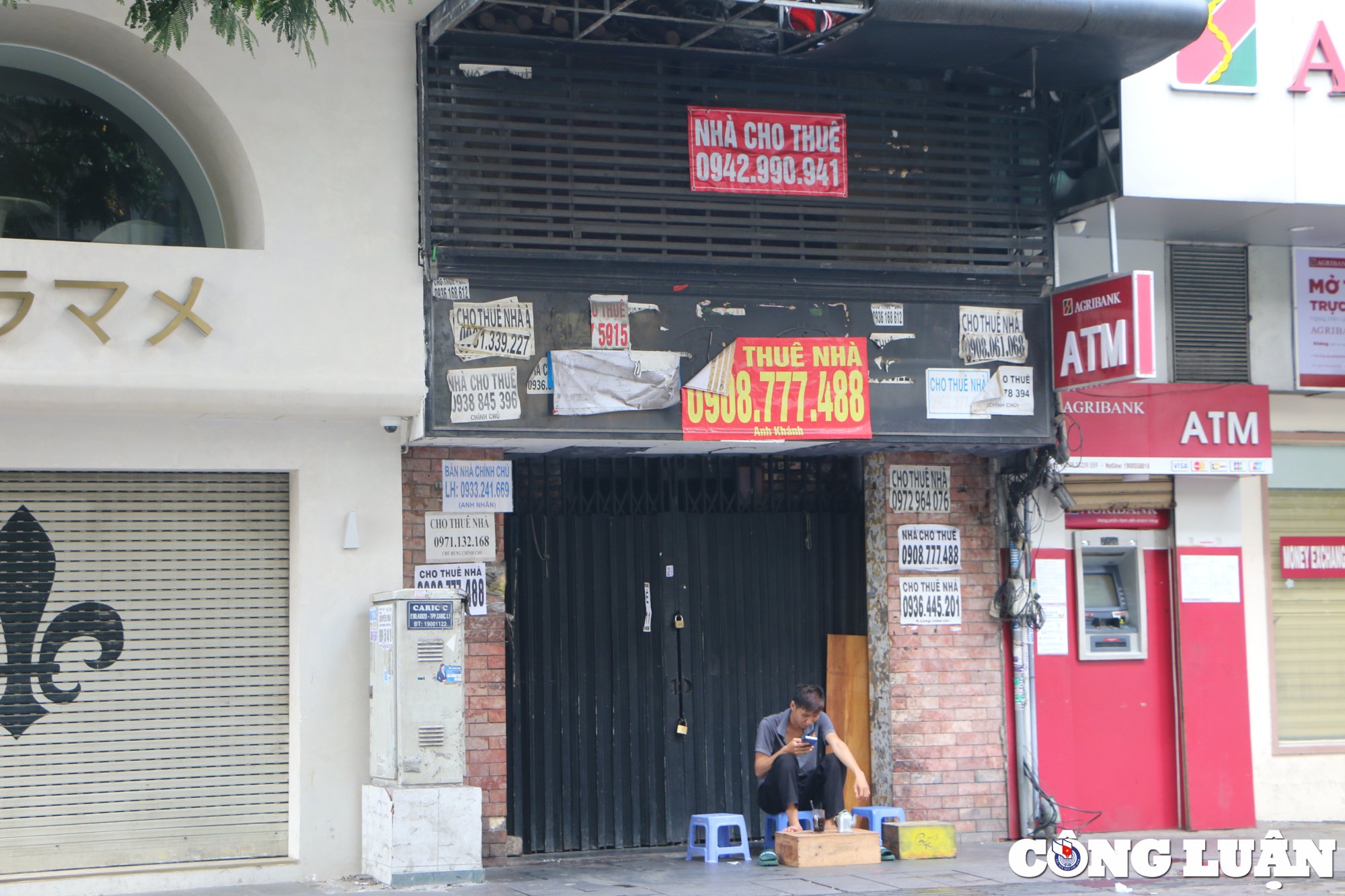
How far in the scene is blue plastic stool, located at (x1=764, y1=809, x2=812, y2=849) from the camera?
10.5m

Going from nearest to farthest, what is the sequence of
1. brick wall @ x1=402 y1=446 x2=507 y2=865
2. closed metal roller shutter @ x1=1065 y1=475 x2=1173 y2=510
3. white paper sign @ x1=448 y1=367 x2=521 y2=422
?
white paper sign @ x1=448 y1=367 x2=521 y2=422
brick wall @ x1=402 y1=446 x2=507 y2=865
closed metal roller shutter @ x1=1065 y1=475 x2=1173 y2=510

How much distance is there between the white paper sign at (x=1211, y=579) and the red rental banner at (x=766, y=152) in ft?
14.0

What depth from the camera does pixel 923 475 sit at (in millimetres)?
11711

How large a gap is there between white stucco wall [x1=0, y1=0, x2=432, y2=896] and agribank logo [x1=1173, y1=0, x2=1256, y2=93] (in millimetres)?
5873

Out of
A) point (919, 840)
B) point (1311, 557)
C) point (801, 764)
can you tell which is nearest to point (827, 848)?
point (801, 764)

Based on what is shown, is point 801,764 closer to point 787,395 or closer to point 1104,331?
point 787,395

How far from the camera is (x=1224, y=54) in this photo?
11.5 meters

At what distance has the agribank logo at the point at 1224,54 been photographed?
37.3 feet

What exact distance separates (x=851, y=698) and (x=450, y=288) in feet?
15.2

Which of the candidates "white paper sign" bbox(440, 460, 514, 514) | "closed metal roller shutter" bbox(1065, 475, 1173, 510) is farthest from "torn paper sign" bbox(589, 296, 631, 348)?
"closed metal roller shutter" bbox(1065, 475, 1173, 510)

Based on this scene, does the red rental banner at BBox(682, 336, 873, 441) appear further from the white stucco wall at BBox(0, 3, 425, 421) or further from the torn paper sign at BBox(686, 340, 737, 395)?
the white stucco wall at BBox(0, 3, 425, 421)

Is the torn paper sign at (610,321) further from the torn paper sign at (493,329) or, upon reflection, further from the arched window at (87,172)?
the arched window at (87,172)

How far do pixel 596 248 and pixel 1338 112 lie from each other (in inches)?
237

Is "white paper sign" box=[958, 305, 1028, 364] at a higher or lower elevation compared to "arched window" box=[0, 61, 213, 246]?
lower
